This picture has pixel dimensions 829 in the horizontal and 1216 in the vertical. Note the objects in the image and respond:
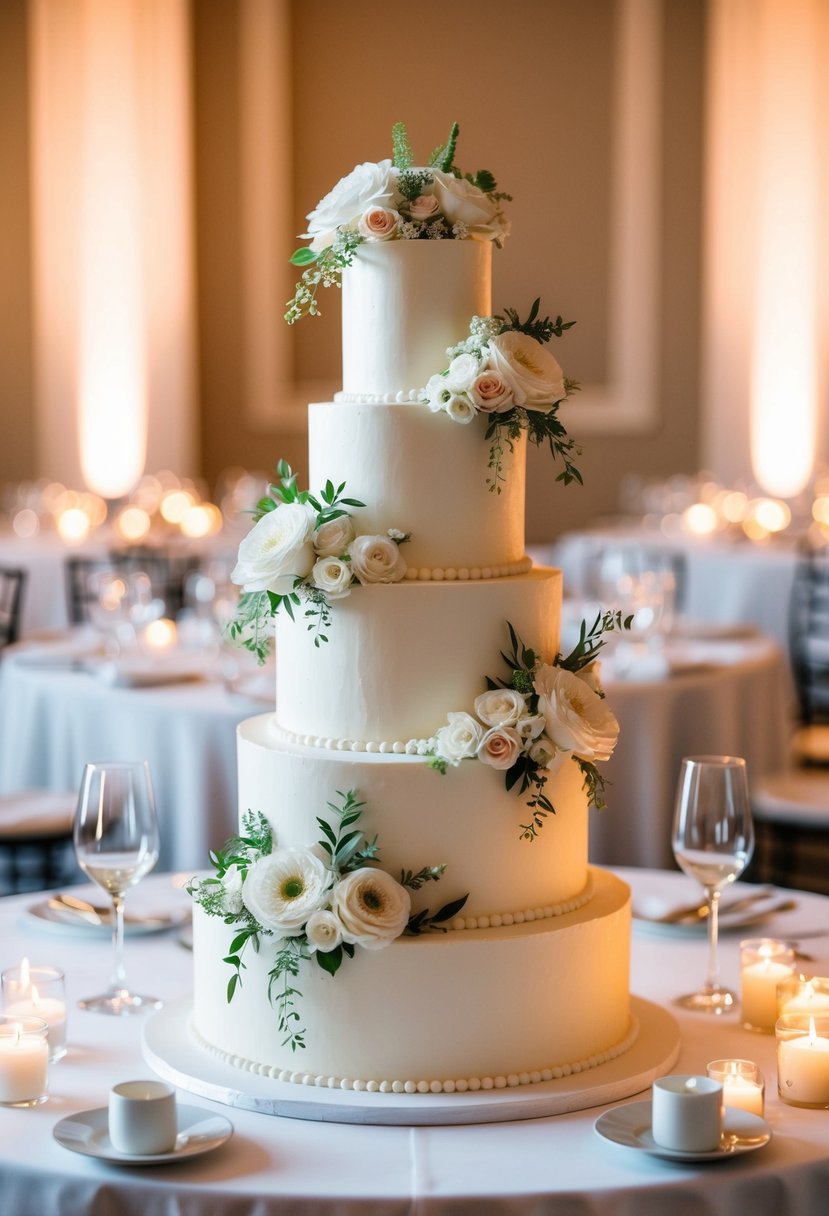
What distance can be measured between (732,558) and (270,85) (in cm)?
505

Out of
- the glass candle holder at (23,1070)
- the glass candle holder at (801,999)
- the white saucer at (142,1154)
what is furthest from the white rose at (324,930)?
the glass candle holder at (801,999)

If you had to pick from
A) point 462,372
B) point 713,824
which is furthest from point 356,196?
point 713,824

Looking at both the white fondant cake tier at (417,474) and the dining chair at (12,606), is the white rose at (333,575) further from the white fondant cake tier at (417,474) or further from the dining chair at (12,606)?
the dining chair at (12,606)

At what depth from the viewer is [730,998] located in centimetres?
221

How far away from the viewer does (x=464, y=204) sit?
2027 millimetres

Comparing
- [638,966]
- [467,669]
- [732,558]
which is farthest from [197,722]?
[732,558]

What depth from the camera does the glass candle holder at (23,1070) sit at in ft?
6.05

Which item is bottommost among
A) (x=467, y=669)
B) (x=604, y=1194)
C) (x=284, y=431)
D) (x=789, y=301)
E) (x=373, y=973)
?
(x=604, y=1194)

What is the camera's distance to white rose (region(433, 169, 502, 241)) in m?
2.02

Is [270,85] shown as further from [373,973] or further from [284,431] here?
[373,973]

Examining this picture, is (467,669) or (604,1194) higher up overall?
(467,669)

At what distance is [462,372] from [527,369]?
0.27 feet

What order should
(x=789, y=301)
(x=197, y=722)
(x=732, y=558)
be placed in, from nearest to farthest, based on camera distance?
(x=197, y=722) < (x=732, y=558) < (x=789, y=301)

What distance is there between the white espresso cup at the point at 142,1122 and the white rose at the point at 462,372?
0.86m
